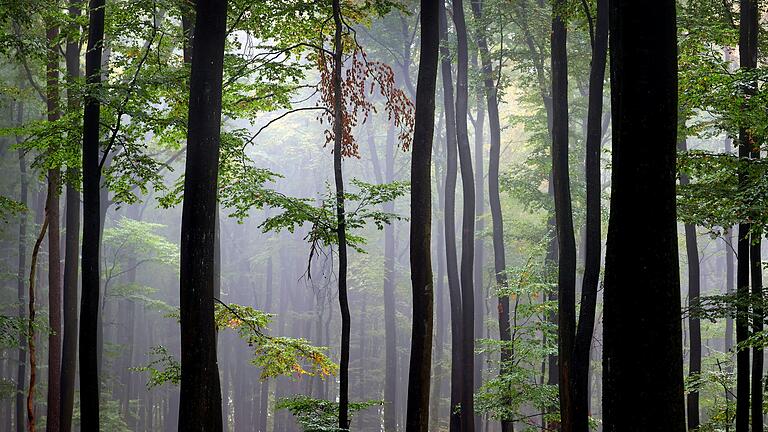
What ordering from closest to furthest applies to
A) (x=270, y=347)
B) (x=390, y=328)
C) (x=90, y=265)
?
(x=90, y=265) → (x=270, y=347) → (x=390, y=328)

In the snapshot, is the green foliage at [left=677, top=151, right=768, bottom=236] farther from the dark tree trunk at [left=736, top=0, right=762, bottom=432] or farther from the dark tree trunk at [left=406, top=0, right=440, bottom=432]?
the dark tree trunk at [left=406, top=0, right=440, bottom=432]

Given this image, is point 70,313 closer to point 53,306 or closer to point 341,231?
point 53,306

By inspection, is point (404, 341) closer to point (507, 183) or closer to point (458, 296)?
point (507, 183)

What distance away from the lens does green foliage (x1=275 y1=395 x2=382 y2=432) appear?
384 inches

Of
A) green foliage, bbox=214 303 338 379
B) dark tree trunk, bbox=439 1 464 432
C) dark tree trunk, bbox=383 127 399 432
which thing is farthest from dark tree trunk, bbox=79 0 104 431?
dark tree trunk, bbox=383 127 399 432

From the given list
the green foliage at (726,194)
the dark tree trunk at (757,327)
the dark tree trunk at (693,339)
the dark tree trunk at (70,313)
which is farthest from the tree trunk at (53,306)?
the dark tree trunk at (693,339)

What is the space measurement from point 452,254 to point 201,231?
9937 mm

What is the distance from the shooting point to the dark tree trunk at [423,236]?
32.9 feet

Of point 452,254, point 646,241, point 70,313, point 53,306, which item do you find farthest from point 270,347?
point 646,241

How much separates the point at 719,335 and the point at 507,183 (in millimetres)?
13807

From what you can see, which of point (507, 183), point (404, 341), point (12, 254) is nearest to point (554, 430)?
point (507, 183)

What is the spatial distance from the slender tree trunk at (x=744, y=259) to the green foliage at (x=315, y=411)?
5052 millimetres

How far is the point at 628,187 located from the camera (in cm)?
528

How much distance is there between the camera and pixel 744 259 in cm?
928
